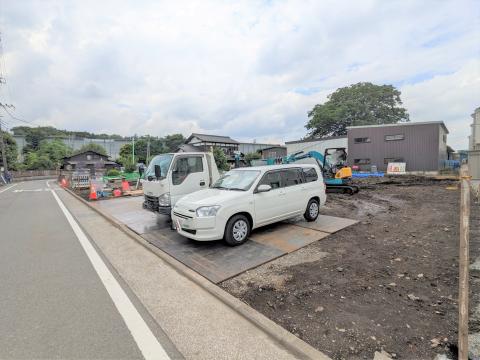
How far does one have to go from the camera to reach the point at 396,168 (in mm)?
22906

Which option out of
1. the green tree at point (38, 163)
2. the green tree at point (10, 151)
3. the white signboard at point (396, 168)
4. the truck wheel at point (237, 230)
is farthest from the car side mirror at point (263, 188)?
the green tree at point (38, 163)

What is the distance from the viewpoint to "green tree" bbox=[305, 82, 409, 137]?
123ft

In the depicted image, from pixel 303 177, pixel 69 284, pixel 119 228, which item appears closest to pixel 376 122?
pixel 303 177

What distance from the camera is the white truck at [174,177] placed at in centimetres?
680

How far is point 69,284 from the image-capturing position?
3.86 m

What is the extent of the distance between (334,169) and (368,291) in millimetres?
11977

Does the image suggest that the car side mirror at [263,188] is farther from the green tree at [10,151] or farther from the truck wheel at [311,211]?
the green tree at [10,151]

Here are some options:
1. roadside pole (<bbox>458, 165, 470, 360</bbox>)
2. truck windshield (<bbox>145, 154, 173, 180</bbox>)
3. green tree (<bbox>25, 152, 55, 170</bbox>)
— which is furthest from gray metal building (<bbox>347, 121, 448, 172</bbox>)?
green tree (<bbox>25, 152, 55, 170</bbox>)

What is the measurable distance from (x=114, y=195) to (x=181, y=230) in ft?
35.2

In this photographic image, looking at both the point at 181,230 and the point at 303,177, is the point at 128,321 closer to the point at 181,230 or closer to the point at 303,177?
the point at 181,230

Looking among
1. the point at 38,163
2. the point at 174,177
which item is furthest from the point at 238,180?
the point at 38,163

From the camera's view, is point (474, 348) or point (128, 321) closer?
point (474, 348)

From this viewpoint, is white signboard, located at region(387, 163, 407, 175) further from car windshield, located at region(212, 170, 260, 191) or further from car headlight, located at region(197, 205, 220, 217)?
car headlight, located at region(197, 205, 220, 217)

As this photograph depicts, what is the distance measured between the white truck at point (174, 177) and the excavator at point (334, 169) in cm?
811
